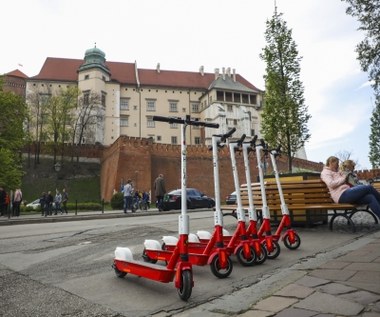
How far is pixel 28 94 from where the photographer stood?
57875 mm

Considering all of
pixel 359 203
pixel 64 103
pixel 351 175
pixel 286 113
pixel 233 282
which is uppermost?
pixel 64 103

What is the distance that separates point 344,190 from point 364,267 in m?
3.16

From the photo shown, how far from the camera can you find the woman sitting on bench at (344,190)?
23.1 ft

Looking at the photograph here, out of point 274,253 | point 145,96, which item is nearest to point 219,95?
point 145,96

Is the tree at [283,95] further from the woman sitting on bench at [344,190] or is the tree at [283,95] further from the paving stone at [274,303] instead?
the paving stone at [274,303]

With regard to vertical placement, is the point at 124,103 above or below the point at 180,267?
above

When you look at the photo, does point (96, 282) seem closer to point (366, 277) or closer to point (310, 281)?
point (310, 281)

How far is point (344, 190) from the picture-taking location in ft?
24.5

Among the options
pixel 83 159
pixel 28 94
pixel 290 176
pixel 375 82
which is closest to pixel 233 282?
pixel 290 176

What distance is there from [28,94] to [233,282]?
196 feet

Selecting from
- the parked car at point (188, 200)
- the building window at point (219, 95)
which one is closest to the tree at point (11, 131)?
the parked car at point (188, 200)

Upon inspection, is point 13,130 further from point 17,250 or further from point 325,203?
point 325,203

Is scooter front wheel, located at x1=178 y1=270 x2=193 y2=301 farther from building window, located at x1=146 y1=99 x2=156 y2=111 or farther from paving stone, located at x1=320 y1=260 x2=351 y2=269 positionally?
building window, located at x1=146 y1=99 x2=156 y2=111

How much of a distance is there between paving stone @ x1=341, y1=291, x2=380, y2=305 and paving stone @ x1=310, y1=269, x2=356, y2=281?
1.71 ft
